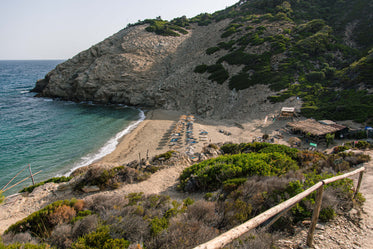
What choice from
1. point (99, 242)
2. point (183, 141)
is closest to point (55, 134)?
point (183, 141)

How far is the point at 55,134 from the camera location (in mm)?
23312

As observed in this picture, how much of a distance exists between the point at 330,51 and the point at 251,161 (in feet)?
109

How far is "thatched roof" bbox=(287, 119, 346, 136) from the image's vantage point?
55.5 feet

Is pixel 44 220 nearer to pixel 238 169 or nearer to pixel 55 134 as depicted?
pixel 238 169

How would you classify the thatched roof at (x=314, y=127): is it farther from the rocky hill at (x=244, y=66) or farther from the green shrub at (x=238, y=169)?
the green shrub at (x=238, y=169)

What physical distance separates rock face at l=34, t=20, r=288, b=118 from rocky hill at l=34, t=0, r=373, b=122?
18 centimetres

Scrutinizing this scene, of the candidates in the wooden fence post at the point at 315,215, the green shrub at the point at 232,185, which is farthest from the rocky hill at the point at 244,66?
the wooden fence post at the point at 315,215

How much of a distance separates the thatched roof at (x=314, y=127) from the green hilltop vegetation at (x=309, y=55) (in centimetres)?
232

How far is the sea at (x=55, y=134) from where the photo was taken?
16.4 meters

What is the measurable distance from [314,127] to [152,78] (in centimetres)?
3007

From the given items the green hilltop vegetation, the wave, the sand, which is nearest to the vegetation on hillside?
the sand

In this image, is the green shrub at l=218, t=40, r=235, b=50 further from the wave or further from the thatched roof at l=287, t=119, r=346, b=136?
the thatched roof at l=287, t=119, r=346, b=136

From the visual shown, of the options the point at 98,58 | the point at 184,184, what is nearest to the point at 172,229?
the point at 184,184

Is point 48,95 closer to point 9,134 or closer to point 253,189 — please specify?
point 9,134
